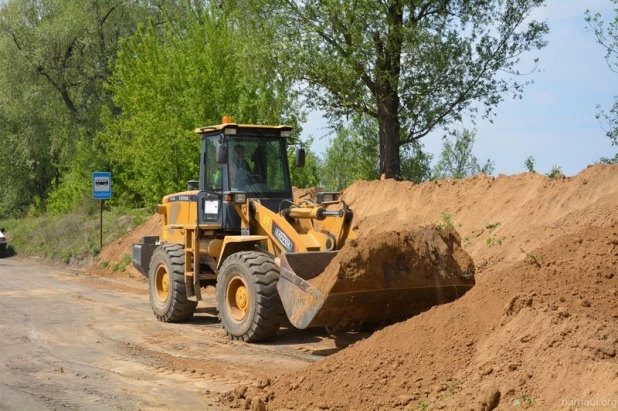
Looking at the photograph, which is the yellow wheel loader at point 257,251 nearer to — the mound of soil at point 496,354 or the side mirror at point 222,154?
the side mirror at point 222,154

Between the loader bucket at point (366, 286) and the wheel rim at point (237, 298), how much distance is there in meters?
1.07

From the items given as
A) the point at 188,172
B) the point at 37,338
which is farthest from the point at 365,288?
the point at 188,172

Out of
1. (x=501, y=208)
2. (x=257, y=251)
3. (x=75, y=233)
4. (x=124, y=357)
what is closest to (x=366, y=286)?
(x=257, y=251)

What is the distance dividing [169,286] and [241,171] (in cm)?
237

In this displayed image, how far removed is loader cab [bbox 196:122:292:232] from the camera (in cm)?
1209

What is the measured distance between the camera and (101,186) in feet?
86.1

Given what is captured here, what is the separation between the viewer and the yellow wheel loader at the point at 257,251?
989 cm

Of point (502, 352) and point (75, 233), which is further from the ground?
point (75, 233)

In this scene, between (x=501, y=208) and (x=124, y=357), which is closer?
(x=124, y=357)

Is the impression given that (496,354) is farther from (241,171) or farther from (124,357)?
(241,171)

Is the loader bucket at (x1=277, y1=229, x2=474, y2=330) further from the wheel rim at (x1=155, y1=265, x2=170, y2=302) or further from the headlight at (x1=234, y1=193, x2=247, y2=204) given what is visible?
the wheel rim at (x1=155, y1=265, x2=170, y2=302)

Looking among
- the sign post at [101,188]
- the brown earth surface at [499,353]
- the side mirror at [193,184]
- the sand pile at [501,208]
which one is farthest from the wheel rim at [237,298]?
the sign post at [101,188]

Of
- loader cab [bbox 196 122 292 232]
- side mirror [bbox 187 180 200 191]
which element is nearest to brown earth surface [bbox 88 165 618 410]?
loader cab [bbox 196 122 292 232]

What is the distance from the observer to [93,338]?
11.8 m
